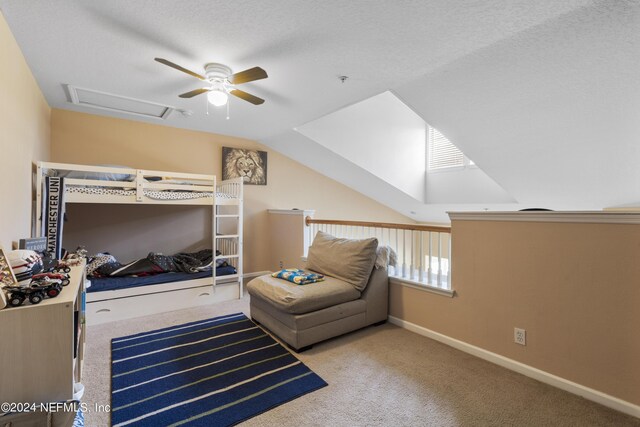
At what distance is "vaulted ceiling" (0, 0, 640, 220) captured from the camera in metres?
1.77

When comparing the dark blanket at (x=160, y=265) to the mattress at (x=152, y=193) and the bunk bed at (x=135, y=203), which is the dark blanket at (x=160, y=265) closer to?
the bunk bed at (x=135, y=203)

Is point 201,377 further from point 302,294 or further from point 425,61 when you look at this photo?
point 425,61

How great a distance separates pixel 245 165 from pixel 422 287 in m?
3.31

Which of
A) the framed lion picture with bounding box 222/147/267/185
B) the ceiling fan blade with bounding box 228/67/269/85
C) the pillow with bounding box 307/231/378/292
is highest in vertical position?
the ceiling fan blade with bounding box 228/67/269/85

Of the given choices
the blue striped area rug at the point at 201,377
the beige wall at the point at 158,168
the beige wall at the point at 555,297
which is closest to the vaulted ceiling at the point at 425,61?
the beige wall at the point at 158,168

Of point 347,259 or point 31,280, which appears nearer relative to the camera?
point 31,280

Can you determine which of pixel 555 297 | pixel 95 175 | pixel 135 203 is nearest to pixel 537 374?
pixel 555 297

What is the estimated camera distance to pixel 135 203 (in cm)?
335

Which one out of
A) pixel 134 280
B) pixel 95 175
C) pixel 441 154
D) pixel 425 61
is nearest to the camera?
pixel 425 61

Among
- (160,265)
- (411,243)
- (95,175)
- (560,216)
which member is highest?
(95,175)

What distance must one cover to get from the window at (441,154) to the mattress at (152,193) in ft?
11.5

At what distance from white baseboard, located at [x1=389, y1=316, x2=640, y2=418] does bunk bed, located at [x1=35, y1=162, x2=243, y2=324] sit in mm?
2472

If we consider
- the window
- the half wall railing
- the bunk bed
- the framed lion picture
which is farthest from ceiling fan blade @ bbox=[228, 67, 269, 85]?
the window

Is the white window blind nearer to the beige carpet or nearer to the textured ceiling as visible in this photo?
the textured ceiling
